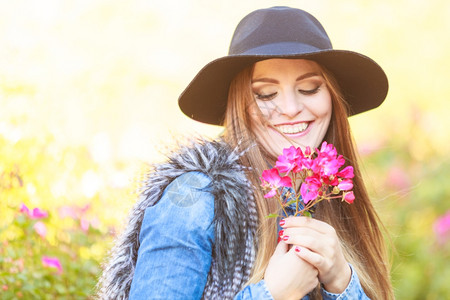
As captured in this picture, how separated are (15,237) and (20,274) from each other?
0.41 metres

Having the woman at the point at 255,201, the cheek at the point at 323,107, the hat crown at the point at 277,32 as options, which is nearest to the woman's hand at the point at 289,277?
the woman at the point at 255,201

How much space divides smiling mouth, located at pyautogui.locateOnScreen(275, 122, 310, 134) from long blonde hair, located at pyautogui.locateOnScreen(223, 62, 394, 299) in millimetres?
75

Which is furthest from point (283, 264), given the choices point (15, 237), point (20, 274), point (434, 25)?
point (434, 25)

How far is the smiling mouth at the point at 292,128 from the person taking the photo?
80.3 inches

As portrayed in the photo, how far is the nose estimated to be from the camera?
2004 mm

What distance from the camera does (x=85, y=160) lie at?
444 cm

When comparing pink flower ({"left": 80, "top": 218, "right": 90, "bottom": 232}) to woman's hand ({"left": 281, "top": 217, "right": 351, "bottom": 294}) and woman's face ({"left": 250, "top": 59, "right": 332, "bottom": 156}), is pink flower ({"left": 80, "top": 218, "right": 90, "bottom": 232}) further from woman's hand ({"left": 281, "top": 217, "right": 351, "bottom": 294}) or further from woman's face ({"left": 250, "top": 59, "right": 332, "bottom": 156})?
woman's hand ({"left": 281, "top": 217, "right": 351, "bottom": 294})

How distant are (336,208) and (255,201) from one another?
19.1 inches

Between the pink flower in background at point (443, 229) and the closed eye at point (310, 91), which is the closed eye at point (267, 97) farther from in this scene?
the pink flower in background at point (443, 229)

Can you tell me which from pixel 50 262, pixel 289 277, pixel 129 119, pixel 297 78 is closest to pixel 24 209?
pixel 50 262

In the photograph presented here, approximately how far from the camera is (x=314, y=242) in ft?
5.55

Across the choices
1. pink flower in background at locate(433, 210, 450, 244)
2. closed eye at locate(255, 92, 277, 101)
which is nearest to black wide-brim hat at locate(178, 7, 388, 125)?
closed eye at locate(255, 92, 277, 101)

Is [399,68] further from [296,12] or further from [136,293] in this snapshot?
[136,293]

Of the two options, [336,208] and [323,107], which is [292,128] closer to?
[323,107]
